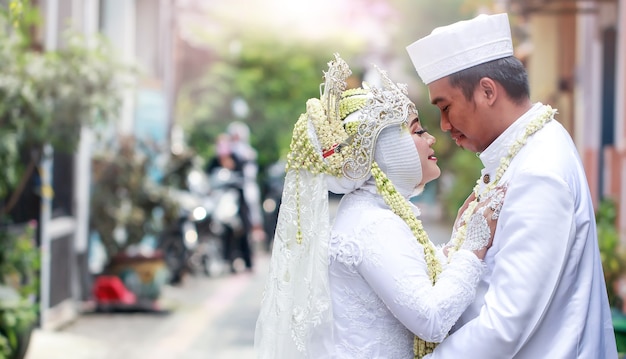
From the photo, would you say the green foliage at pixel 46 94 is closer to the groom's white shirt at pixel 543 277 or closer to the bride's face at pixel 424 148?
the bride's face at pixel 424 148

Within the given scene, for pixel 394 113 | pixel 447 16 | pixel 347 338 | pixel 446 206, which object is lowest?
pixel 446 206

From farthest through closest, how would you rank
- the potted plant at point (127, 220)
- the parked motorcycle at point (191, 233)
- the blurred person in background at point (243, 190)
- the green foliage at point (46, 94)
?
the blurred person in background at point (243, 190)
the parked motorcycle at point (191, 233)
the potted plant at point (127, 220)
the green foliage at point (46, 94)

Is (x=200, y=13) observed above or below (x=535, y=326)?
above

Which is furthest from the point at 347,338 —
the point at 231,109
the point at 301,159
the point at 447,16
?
the point at 231,109

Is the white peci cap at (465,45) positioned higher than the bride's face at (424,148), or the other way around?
the white peci cap at (465,45)

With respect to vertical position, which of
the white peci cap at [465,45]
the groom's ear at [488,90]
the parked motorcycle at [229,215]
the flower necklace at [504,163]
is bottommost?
the parked motorcycle at [229,215]

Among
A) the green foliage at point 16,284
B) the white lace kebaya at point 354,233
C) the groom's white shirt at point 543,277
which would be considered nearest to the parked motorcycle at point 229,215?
the green foliage at point 16,284

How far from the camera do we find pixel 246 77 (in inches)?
1000

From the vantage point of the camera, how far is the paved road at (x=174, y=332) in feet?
29.4

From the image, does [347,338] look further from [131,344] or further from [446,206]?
[446,206]

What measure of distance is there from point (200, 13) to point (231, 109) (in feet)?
8.40

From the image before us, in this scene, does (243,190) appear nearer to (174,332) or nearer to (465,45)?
(174,332)

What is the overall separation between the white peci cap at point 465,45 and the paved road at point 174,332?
5752 millimetres

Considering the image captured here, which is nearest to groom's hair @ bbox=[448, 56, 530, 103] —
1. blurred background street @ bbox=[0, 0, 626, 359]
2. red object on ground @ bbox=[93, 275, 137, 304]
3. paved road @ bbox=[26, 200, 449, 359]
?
blurred background street @ bbox=[0, 0, 626, 359]
